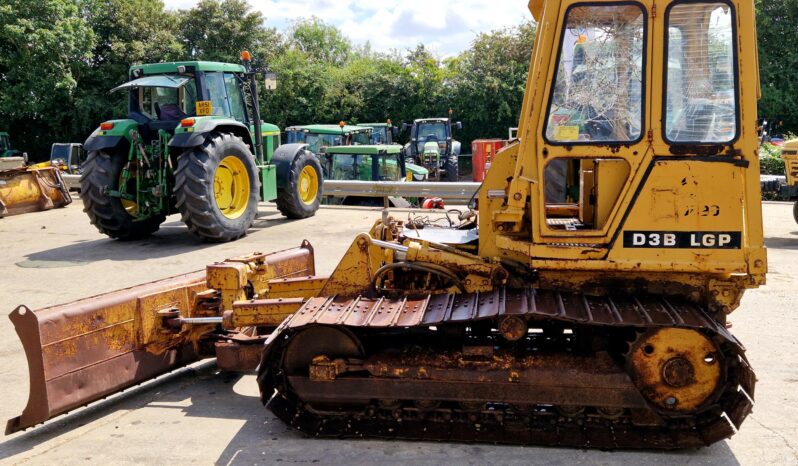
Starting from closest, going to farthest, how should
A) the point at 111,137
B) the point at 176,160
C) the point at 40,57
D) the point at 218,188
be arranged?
the point at 111,137, the point at 176,160, the point at 218,188, the point at 40,57

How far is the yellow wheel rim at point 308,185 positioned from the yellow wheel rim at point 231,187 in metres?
2.25

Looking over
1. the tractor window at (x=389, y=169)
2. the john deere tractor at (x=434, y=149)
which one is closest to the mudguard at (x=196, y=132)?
the tractor window at (x=389, y=169)

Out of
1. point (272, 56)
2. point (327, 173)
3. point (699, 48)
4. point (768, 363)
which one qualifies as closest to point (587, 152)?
point (699, 48)

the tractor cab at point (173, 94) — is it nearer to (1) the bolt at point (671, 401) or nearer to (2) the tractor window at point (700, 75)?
(2) the tractor window at point (700, 75)

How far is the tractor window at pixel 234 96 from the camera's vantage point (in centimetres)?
1209

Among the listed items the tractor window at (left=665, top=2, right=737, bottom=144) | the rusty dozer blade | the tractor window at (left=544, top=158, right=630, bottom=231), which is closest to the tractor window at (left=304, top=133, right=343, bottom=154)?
the rusty dozer blade

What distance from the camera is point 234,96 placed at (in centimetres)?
1220

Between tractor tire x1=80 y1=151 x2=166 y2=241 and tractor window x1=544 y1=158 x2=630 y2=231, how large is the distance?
311 inches

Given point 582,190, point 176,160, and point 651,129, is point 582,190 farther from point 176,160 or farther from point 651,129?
point 176,160

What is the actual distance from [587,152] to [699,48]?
2.74 ft

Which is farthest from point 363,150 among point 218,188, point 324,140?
point 218,188

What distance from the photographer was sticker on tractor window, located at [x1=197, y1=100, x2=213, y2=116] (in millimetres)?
11391

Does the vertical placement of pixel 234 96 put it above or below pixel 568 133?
above

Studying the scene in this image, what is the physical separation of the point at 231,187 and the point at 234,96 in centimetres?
178
